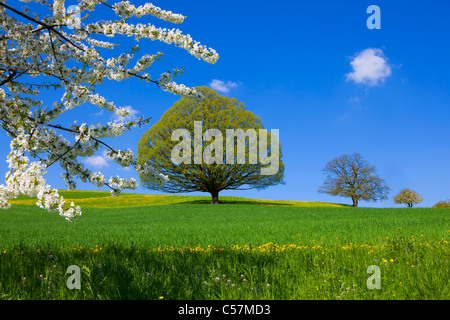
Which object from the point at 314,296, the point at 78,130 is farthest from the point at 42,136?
the point at 314,296

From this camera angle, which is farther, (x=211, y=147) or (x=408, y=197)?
(x=408, y=197)

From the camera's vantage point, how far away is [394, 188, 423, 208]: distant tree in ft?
155

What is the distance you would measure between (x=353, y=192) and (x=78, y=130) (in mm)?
45036

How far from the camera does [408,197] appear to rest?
47.8 meters

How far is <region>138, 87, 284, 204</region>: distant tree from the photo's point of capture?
29.7 metres

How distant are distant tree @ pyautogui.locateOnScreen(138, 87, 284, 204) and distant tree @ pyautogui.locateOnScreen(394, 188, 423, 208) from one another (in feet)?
79.7

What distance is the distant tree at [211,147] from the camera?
29.7 meters

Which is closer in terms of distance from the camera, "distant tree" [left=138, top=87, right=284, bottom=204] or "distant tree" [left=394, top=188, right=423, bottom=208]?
"distant tree" [left=138, top=87, right=284, bottom=204]

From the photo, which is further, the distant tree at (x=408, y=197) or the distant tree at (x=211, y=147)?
the distant tree at (x=408, y=197)

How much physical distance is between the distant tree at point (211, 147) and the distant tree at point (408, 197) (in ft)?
79.7

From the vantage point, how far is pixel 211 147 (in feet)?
94.2

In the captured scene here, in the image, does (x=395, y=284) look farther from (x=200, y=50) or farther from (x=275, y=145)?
(x=275, y=145)

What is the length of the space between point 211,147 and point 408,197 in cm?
3403

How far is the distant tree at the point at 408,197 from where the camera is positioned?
4738 centimetres
